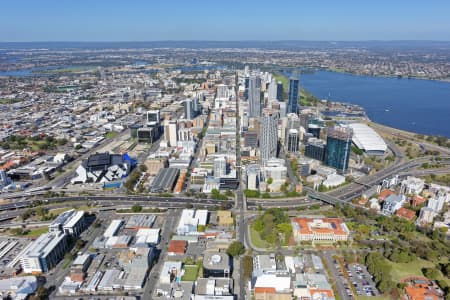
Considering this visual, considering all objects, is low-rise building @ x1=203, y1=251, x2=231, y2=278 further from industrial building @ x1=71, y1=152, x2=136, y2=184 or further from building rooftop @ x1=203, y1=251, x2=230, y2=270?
industrial building @ x1=71, y1=152, x2=136, y2=184

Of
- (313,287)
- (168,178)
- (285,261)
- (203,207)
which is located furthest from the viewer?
(168,178)

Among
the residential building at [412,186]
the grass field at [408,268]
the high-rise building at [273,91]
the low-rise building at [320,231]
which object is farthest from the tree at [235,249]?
the high-rise building at [273,91]

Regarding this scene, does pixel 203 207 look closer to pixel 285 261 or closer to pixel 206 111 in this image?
pixel 285 261

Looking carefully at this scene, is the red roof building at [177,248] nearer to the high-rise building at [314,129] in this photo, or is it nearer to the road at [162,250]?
the road at [162,250]

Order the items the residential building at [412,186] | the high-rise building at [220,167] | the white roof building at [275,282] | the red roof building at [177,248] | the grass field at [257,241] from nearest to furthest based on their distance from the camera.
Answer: the white roof building at [275,282], the red roof building at [177,248], the grass field at [257,241], the residential building at [412,186], the high-rise building at [220,167]

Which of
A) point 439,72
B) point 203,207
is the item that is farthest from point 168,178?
point 439,72

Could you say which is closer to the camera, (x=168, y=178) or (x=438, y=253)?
(x=438, y=253)

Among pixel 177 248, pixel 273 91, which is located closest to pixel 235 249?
pixel 177 248
